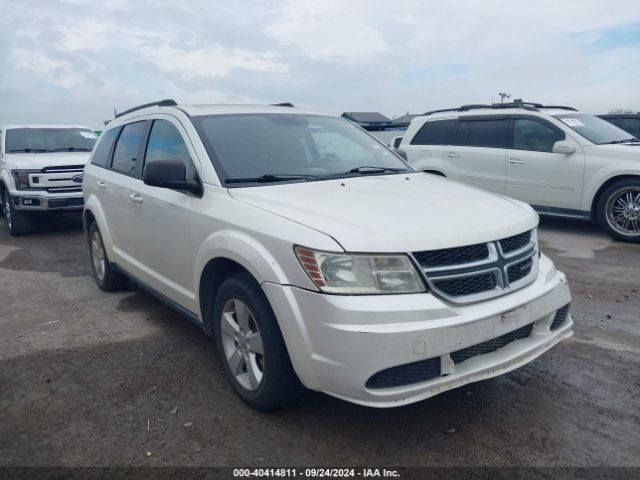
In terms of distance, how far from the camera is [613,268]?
620 cm

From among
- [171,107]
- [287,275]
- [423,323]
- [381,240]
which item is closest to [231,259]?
[287,275]

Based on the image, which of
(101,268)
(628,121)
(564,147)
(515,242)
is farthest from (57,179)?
(628,121)

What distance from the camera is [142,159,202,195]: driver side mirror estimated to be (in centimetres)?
347

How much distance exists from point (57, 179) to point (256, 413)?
7.46 m

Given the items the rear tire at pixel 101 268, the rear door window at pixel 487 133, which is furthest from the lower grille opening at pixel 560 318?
the rear door window at pixel 487 133

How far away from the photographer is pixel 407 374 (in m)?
2.65

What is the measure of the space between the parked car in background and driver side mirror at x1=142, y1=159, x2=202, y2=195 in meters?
11.2

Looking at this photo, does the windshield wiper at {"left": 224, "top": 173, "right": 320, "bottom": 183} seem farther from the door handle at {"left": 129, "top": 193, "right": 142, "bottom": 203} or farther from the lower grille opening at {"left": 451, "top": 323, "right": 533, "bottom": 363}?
the lower grille opening at {"left": 451, "top": 323, "right": 533, "bottom": 363}

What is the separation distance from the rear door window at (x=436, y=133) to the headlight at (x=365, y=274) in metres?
7.25

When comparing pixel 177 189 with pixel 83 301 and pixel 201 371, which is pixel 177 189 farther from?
pixel 83 301

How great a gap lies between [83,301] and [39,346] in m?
1.17

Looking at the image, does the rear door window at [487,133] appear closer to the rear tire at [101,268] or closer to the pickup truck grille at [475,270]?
the rear tire at [101,268]

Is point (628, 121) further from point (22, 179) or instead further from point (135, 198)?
point (22, 179)

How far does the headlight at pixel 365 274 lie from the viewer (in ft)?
8.71
